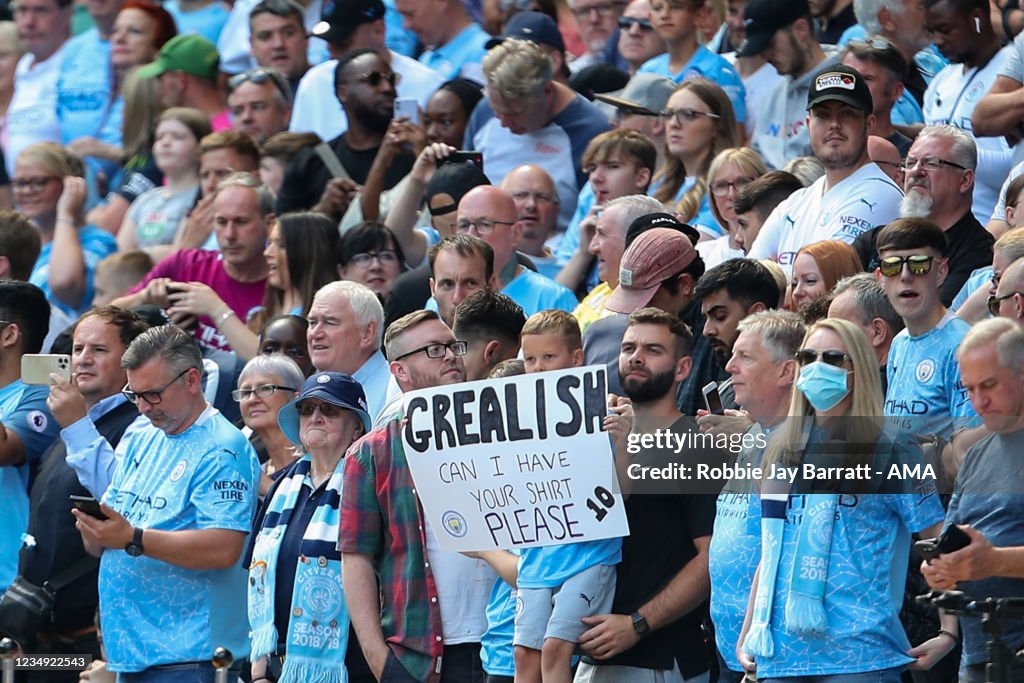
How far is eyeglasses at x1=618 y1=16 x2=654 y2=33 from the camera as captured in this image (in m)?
12.7

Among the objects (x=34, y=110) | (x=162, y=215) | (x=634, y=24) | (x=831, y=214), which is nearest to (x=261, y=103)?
(x=162, y=215)

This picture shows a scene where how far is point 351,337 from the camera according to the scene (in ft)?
29.7

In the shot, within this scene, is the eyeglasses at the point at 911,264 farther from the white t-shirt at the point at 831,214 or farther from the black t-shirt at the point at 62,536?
the black t-shirt at the point at 62,536

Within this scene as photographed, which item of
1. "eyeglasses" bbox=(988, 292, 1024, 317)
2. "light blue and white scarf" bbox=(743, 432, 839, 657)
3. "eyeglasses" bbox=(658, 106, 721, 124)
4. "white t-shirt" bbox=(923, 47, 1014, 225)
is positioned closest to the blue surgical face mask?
"light blue and white scarf" bbox=(743, 432, 839, 657)

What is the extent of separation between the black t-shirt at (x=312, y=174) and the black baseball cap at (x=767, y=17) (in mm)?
2429

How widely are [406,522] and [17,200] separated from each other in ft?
21.4

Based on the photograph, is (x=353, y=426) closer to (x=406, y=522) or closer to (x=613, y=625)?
(x=406, y=522)

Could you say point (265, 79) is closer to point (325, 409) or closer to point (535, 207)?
point (535, 207)

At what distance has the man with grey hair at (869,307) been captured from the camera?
7707mm

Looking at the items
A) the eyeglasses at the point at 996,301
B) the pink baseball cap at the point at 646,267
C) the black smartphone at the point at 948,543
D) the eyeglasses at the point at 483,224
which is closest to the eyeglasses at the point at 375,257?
the eyeglasses at the point at 483,224

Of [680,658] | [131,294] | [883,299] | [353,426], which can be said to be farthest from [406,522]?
[131,294]

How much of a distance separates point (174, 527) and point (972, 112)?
4.39 metres

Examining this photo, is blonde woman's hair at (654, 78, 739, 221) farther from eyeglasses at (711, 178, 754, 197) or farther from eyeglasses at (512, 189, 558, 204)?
eyeglasses at (512, 189, 558, 204)

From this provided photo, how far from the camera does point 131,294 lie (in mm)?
11359
